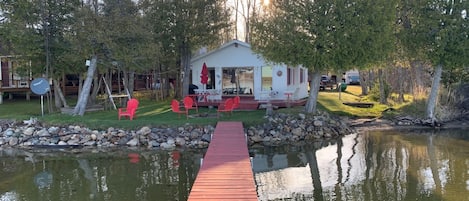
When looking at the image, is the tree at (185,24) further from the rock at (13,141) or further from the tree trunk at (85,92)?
the rock at (13,141)

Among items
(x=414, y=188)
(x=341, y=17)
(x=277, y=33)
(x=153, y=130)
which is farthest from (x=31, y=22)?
(x=414, y=188)

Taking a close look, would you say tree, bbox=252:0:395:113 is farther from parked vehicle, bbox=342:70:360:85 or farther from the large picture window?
parked vehicle, bbox=342:70:360:85

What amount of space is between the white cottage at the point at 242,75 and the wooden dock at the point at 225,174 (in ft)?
28.5

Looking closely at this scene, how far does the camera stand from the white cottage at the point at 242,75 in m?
20.4

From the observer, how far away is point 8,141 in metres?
14.4

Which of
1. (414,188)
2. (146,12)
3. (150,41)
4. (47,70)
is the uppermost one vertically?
(146,12)

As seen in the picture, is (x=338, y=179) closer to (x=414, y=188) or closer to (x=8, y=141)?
(x=414, y=188)

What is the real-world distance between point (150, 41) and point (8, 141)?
6292mm

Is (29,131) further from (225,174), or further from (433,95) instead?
(433,95)

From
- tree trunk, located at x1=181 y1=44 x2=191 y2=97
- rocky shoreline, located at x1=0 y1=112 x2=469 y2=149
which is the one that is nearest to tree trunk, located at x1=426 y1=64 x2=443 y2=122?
rocky shoreline, located at x1=0 y1=112 x2=469 y2=149

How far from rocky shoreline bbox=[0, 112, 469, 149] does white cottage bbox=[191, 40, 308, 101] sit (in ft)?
15.6

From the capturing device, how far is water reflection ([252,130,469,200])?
859 cm

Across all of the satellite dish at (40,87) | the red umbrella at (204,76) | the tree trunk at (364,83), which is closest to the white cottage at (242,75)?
the red umbrella at (204,76)

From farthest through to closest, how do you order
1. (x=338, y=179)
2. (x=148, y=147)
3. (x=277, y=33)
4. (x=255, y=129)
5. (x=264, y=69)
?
1. (x=264, y=69)
2. (x=277, y=33)
3. (x=255, y=129)
4. (x=148, y=147)
5. (x=338, y=179)
